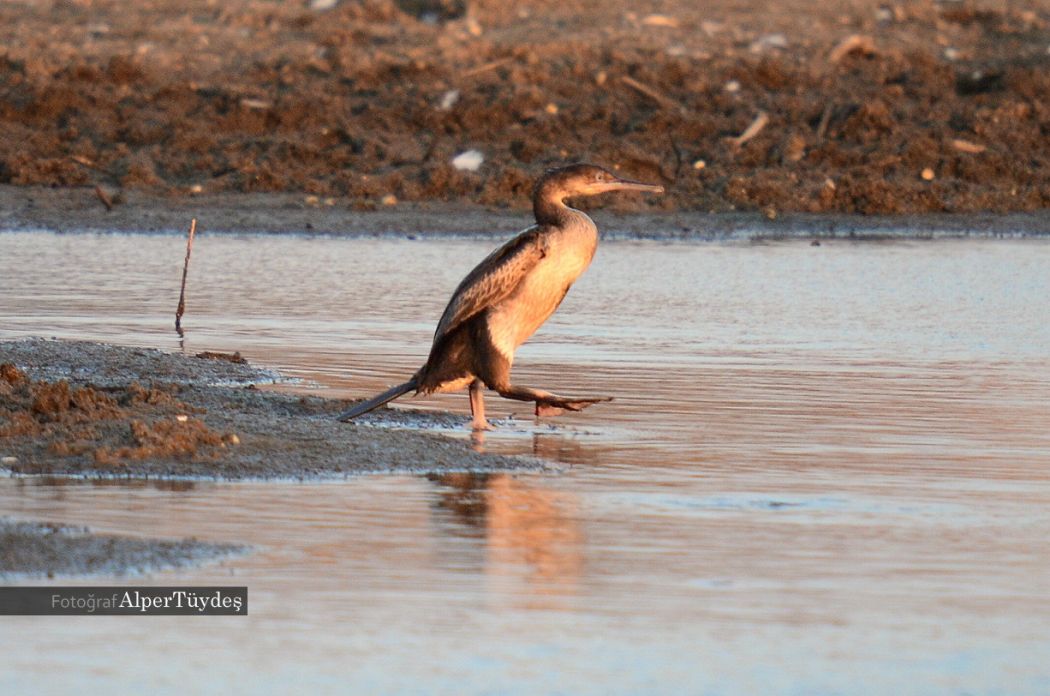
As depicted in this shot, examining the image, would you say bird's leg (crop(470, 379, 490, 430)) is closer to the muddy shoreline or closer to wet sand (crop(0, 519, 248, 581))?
wet sand (crop(0, 519, 248, 581))

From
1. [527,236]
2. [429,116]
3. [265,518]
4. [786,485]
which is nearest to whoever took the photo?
[265,518]

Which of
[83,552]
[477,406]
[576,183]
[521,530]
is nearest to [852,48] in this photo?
[576,183]

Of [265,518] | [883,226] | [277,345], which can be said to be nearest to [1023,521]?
[265,518]

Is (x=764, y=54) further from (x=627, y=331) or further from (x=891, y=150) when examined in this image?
(x=627, y=331)

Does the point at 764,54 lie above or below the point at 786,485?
below

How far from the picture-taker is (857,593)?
6.30 meters

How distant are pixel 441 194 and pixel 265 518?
14.6 metres

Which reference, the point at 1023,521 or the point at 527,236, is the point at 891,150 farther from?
the point at 1023,521

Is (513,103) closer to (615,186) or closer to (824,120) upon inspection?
(824,120)

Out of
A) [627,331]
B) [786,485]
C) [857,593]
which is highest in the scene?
[857,593]

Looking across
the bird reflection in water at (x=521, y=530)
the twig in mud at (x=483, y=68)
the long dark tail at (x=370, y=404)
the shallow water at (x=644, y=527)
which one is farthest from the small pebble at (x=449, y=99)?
the bird reflection in water at (x=521, y=530)

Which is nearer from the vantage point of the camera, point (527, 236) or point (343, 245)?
point (527, 236)

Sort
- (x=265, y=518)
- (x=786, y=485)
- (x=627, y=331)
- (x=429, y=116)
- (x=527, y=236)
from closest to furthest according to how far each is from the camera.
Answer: (x=265, y=518)
(x=786, y=485)
(x=527, y=236)
(x=627, y=331)
(x=429, y=116)

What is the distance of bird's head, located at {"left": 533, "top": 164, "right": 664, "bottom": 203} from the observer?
1010 cm
